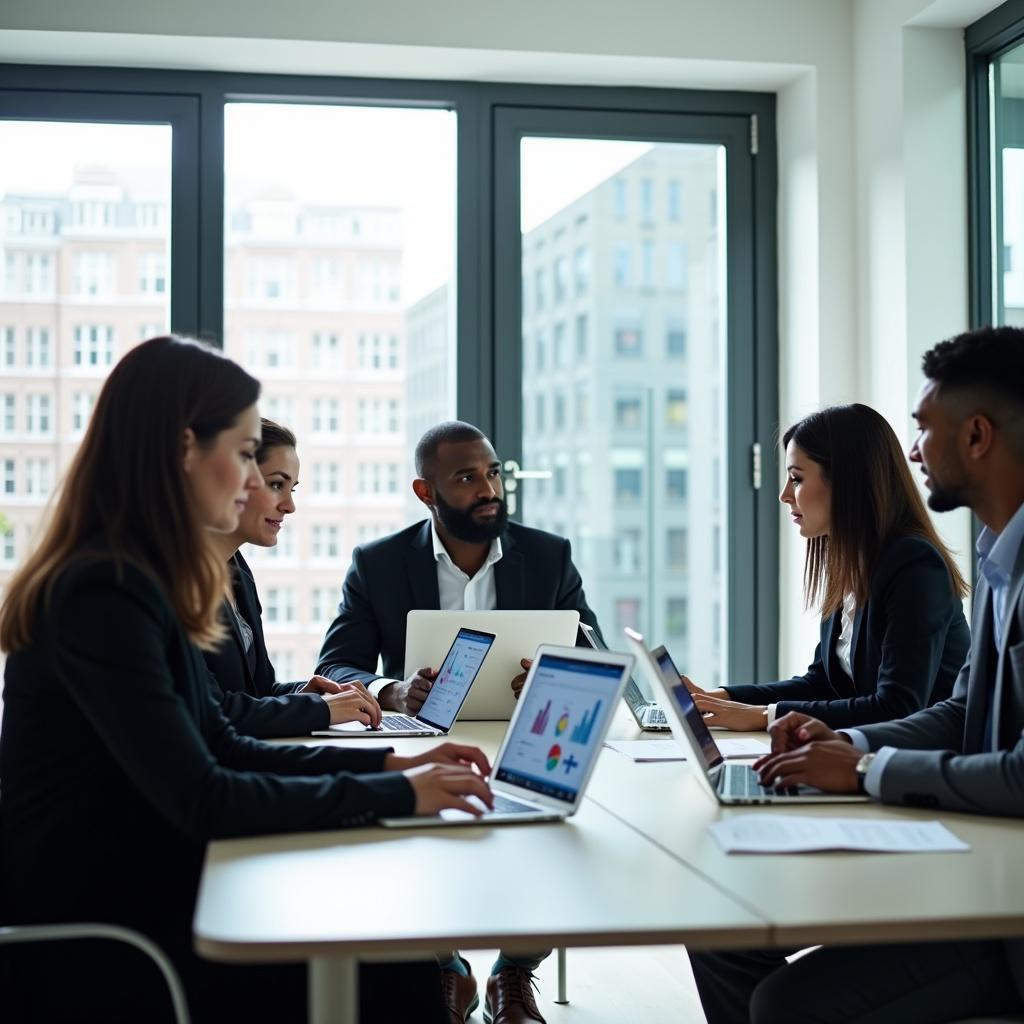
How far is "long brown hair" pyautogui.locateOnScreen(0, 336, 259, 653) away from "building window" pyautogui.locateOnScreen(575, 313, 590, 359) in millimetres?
2855

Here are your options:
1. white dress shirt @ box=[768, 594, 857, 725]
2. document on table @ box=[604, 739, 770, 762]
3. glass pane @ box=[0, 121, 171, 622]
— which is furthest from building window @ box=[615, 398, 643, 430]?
document on table @ box=[604, 739, 770, 762]

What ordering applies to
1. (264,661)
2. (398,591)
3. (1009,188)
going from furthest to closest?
1. (1009,188)
2. (398,591)
3. (264,661)

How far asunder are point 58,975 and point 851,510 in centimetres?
187

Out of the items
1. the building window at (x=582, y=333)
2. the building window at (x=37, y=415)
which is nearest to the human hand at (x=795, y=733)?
the building window at (x=582, y=333)

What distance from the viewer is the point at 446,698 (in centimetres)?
278

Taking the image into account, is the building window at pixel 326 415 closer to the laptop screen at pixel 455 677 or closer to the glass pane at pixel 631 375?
the glass pane at pixel 631 375

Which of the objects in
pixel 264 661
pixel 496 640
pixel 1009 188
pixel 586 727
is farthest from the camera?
pixel 1009 188

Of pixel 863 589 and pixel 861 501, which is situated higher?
pixel 861 501

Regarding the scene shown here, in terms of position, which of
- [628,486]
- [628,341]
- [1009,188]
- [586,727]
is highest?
[1009,188]

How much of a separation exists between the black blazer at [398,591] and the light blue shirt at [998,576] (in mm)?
1515

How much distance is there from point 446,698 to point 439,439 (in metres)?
1.09

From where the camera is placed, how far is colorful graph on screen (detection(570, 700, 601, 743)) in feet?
6.26

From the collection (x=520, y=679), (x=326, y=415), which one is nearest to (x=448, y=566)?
(x=520, y=679)

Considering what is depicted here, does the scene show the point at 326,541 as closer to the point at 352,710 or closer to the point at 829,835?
the point at 352,710
